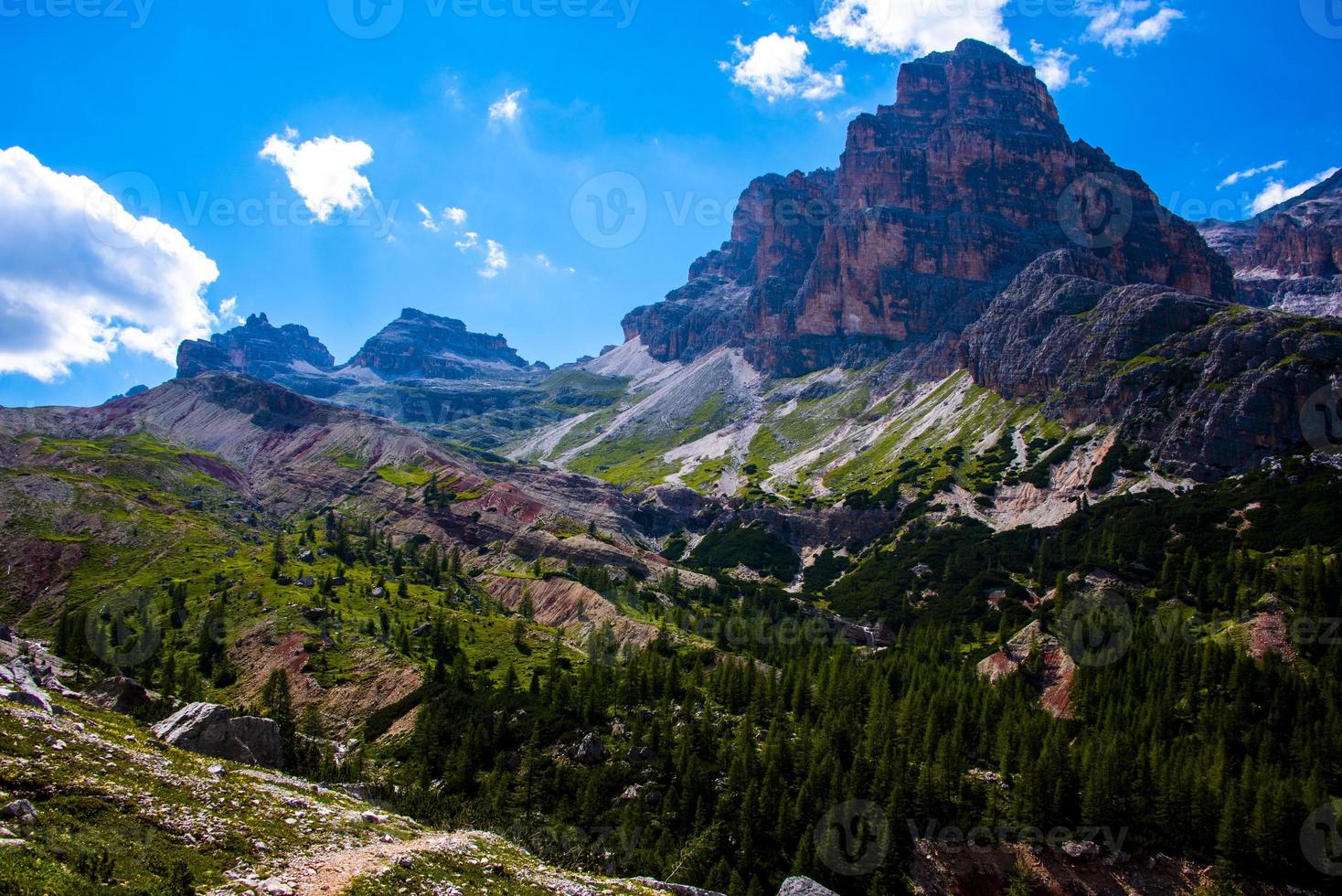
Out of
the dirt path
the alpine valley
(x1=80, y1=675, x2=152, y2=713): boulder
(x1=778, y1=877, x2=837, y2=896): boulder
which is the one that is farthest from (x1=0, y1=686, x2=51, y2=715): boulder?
(x1=778, y1=877, x2=837, y2=896): boulder

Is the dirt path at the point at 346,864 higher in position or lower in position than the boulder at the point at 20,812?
lower

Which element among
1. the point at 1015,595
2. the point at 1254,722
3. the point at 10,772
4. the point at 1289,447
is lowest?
the point at 10,772

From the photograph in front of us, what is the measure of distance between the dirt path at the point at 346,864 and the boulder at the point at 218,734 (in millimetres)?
24468

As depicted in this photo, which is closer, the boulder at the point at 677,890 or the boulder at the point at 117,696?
the boulder at the point at 677,890

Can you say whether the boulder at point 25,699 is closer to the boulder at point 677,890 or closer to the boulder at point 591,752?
the boulder at point 677,890

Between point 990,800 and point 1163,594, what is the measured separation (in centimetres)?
6859

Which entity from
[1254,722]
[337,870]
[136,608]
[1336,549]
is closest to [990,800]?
[1254,722]

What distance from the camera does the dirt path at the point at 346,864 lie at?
96.9ft

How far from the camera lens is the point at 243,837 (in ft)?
108

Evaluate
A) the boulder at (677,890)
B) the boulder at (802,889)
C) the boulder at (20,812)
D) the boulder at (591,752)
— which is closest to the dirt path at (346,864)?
the boulder at (20,812)

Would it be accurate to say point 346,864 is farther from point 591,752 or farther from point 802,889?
point 591,752

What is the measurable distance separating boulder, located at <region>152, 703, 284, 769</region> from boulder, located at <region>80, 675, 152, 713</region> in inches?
522

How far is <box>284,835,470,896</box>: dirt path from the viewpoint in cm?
2953

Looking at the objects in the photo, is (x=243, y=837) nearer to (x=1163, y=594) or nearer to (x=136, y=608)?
(x=136, y=608)
